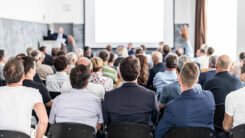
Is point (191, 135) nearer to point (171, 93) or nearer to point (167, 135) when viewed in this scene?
point (167, 135)

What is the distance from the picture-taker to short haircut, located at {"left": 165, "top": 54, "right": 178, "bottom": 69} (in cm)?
380

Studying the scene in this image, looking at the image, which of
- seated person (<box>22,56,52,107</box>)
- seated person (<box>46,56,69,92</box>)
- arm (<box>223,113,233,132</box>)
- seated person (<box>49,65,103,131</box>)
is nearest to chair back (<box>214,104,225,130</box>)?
arm (<box>223,113,233,132</box>)

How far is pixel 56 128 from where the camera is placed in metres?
2.41

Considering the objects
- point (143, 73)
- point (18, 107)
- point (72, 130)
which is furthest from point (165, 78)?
point (18, 107)

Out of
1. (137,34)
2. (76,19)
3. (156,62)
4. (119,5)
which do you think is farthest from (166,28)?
(156,62)

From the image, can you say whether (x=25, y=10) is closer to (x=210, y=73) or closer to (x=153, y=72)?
(x=153, y=72)

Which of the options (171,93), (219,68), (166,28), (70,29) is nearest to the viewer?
(171,93)

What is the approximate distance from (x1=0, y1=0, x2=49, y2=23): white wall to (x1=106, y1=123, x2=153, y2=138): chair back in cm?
749

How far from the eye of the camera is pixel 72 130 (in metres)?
2.37

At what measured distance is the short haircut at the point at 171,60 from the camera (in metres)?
3.80

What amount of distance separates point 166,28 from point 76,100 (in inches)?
373

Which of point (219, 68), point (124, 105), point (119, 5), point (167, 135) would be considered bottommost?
point (167, 135)

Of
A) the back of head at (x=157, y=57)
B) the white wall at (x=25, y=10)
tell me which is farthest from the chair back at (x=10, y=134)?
the white wall at (x=25, y=10)

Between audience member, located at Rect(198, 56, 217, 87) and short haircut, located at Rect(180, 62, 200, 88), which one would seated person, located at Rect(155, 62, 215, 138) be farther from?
audience member, located at Rect(198, 56, 217, 87)
